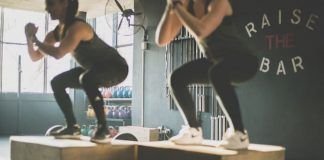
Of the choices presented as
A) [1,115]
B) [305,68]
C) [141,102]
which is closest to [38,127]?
[1,115]

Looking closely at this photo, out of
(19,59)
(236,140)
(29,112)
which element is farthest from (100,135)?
(29,112)

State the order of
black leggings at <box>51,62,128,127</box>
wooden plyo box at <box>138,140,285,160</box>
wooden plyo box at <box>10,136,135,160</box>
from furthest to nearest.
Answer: black leggings at <box>51,62,128,127</box> < wooden plyo box at <box>10,136,135,160</box> < wooden plyo box at <box>138,140,285,160</box>

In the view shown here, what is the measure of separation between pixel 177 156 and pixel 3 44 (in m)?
8.68

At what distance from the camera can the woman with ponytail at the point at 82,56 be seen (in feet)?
9.60

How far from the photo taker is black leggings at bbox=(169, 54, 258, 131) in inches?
102

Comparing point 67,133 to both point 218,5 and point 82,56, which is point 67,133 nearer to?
point 82,56

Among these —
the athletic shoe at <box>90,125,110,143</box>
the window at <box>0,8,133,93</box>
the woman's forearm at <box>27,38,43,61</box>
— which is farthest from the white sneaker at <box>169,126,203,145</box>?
the window at <box>0,8,133,93</box>

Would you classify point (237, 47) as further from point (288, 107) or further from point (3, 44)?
point (3, 44)

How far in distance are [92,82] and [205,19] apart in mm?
930

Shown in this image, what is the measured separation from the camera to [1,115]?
10359 mm

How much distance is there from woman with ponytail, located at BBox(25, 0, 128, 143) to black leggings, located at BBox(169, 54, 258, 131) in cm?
50

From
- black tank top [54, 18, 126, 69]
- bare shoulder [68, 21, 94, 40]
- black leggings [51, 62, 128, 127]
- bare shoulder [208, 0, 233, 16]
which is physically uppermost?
bare shoulder [208, 0, 233, 16]

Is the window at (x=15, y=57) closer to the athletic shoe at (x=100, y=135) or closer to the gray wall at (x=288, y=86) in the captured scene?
the gray wall at (x=288, y=86)

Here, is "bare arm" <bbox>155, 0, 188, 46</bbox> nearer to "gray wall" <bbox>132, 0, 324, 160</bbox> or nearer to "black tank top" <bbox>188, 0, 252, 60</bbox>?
"black tank top" <bbox>188, 0, 252, 60</bbox>
